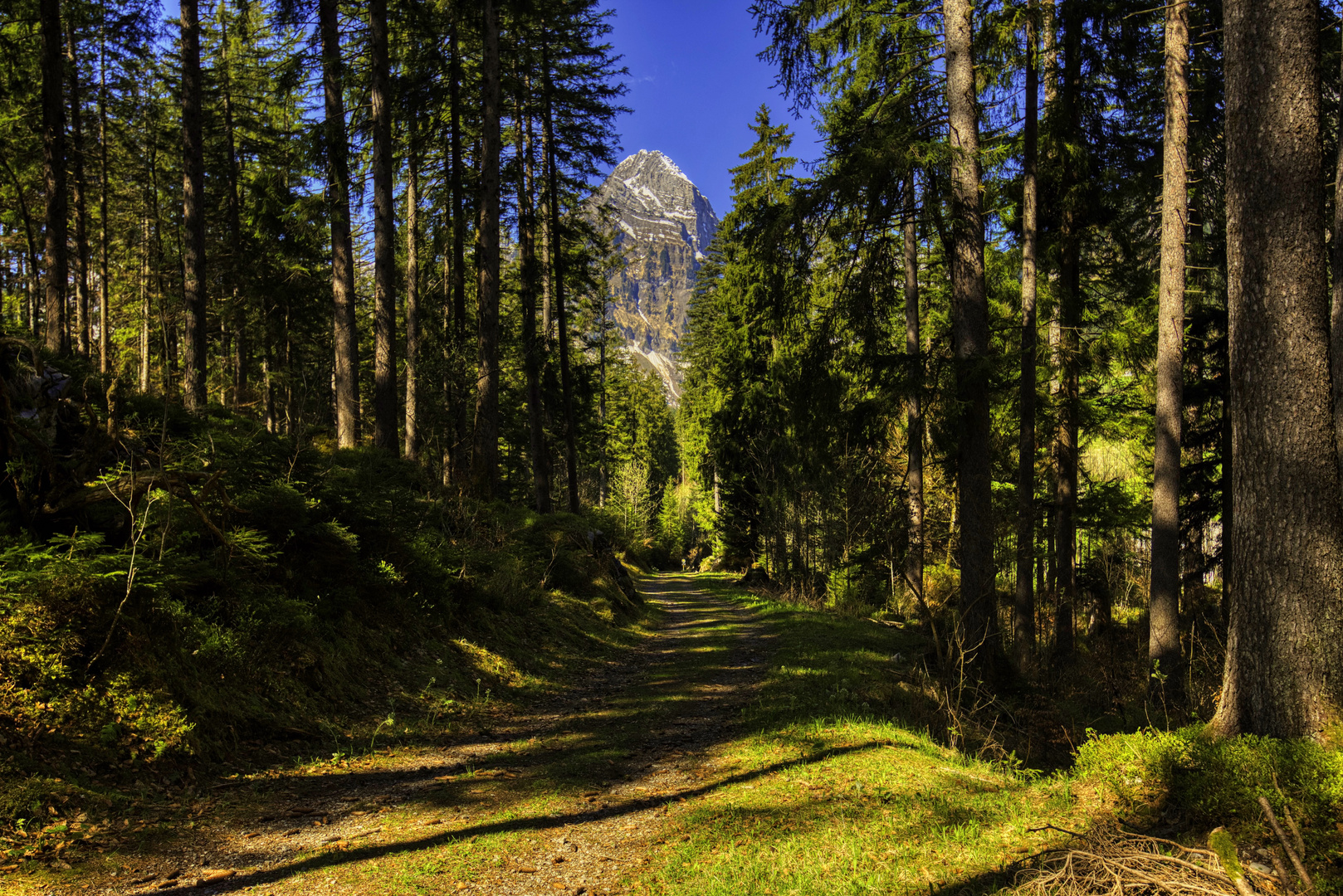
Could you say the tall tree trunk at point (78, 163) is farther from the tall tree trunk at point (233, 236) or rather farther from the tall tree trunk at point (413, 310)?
the tall tree trunk at point (413, 310)

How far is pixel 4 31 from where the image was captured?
522 inches

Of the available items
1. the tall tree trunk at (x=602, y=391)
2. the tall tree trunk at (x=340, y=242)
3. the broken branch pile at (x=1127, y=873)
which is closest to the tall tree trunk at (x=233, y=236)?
the tall tree trunk at (x=340, y=242)

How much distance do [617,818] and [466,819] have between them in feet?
3.45

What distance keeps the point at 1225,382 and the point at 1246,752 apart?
11.2 m

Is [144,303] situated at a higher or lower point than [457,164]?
lower

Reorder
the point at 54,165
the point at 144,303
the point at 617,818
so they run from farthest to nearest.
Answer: the point at 144,303 < the point at 54,165 < the point at 617,818

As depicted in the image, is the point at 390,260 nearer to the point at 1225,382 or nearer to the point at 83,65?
the point at 83,65

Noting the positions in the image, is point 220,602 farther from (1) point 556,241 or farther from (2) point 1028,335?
(1) point 556,241

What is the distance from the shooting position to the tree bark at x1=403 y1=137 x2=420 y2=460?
1591cm

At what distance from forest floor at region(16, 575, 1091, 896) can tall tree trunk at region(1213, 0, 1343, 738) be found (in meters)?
1.57

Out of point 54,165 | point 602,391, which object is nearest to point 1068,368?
point 54,165

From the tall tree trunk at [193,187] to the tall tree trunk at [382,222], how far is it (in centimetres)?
305

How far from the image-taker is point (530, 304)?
19000 millimetres

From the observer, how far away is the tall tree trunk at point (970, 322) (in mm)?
8258
